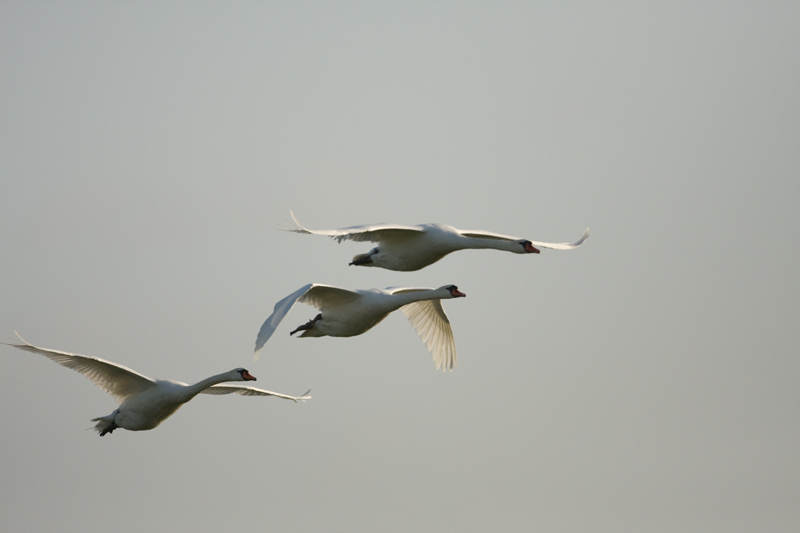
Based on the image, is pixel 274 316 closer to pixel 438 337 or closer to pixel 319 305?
pixel 319 305

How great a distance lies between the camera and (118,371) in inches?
798

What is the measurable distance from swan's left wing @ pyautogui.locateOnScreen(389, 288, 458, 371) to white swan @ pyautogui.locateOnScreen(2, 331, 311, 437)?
6.12 m

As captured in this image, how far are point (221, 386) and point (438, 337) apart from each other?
6479mm

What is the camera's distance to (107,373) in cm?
2053

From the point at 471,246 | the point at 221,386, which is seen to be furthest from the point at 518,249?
the point at 221,386

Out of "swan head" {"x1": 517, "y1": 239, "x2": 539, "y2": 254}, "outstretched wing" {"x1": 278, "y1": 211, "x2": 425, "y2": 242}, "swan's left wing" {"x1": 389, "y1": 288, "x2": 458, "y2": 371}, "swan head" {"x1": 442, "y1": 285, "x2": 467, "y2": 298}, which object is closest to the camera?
"outstretched wing" {"x1": 278, "y1": 211, "x2": 425, "y2": 242}

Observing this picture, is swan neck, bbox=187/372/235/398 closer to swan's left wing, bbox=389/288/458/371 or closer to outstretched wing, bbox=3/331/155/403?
outstretched wing, bbox=3/331/155/403

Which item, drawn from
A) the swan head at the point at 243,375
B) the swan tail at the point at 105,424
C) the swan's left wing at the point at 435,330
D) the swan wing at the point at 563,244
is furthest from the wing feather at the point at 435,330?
the swan tail at the point at 105,424

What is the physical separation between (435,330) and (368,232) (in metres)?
7.06

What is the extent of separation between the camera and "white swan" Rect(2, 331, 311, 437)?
66.3 feet

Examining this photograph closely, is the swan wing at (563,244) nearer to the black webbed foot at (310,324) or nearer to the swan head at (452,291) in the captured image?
the swan head at (452,291)

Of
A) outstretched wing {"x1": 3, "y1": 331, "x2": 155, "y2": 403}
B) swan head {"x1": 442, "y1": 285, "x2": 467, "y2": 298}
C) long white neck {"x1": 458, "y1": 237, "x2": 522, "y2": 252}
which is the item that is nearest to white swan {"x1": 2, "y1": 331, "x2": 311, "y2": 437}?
outstretched wing {"x1": 3, "y1": 331, "x2": 155, "y2": 403}

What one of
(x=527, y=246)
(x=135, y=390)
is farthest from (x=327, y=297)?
(x=135, y=390)

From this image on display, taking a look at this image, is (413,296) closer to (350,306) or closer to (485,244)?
(350,306)
